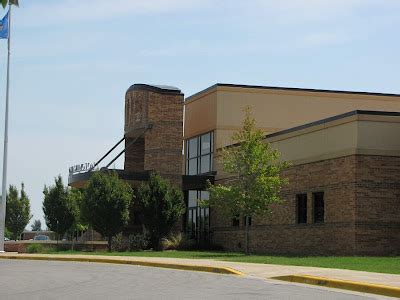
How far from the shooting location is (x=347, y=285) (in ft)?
56.5

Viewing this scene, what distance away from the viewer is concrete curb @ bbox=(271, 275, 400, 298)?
623 inches

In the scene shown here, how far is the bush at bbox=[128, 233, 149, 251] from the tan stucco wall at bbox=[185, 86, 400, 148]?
7086 mm

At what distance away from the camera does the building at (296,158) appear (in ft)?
102

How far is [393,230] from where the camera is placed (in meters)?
31.2

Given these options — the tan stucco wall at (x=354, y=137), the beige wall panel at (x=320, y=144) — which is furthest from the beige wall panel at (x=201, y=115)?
the tan stucco wall at (x=354, y=137)

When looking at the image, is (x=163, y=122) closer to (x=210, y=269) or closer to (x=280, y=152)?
(x=280, y=152)

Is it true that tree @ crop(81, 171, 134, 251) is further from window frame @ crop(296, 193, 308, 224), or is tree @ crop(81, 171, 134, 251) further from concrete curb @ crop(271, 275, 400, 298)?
concrete curb @ crop(271, 275, 400, 298)

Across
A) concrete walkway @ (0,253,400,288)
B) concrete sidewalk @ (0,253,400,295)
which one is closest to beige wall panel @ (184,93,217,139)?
concrete sidewalk @ (0,253,400,295)

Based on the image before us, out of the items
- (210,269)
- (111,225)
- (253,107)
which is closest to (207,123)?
(253,107)

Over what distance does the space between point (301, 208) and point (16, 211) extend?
37.3 m

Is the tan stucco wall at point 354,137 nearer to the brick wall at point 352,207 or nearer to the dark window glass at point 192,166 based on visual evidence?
the brick wall at point 352,207

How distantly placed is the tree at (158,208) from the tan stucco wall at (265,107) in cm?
480

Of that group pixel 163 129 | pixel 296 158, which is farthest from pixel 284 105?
pixel 296 158

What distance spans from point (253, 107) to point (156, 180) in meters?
7.80
